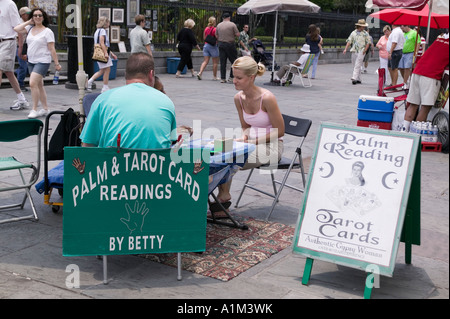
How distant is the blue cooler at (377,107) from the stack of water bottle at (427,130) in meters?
0.63

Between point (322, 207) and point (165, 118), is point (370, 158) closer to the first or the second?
point (322, 207)

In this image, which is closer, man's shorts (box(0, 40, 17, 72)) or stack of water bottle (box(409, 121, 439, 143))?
stack of water bottle (box(409, 121, 439, 143))

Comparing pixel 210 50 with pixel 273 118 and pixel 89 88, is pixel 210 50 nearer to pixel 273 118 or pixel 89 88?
pixel 89 88

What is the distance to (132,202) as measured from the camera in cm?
409

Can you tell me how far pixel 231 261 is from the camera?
4496 mm

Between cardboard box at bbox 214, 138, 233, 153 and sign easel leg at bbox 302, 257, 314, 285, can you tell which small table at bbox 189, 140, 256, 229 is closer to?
cardboard box at bbox 214, 138, 233, 153

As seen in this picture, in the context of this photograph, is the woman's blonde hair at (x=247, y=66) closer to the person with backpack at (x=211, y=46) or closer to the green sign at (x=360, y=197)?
the green sign at (x=360, y=197)

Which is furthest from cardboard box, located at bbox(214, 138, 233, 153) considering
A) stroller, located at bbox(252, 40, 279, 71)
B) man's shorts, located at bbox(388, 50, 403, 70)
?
stroller, located at bbox(252, 40, 279, 71)

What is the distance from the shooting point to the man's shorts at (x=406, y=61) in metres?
15.7

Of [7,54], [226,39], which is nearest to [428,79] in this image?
[7,54]

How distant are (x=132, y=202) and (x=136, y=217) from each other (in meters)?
0.11

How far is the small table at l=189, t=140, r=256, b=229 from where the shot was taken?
475 cm

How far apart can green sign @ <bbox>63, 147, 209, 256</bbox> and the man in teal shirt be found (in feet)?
0.47

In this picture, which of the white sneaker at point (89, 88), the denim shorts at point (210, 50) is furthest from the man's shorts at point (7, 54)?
the denim shorts at point (210, 50)
